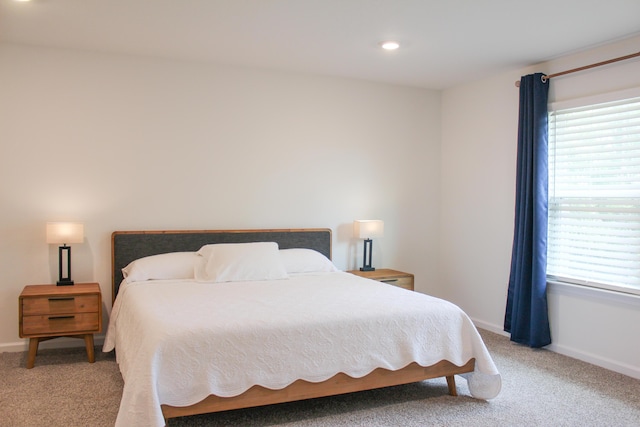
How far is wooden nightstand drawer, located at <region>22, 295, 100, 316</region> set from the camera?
3658mm

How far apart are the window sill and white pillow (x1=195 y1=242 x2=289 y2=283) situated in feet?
7.21

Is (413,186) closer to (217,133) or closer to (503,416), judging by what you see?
(217,133)

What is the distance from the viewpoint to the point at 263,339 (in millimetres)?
2770

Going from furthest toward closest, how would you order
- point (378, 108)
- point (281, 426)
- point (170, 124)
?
point (378, 108) → point (170, 124) → point (281, 426)

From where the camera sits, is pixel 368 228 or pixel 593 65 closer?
pixel 593 65

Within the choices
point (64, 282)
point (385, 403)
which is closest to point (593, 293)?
point (385, 403)

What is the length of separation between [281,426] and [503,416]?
1.27m

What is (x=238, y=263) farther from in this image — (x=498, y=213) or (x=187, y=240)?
(x=498, y=213)

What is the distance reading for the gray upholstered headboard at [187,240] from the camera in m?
4.28

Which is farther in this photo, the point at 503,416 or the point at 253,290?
the point at 253,290

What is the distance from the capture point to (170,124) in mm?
4492

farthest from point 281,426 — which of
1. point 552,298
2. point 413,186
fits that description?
point 413,186

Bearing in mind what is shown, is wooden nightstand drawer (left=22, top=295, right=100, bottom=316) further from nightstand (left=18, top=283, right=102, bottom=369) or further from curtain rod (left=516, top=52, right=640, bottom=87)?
curtain rod (left=516, top=52, right=640, bottom=87)

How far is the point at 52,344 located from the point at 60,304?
68 cm
